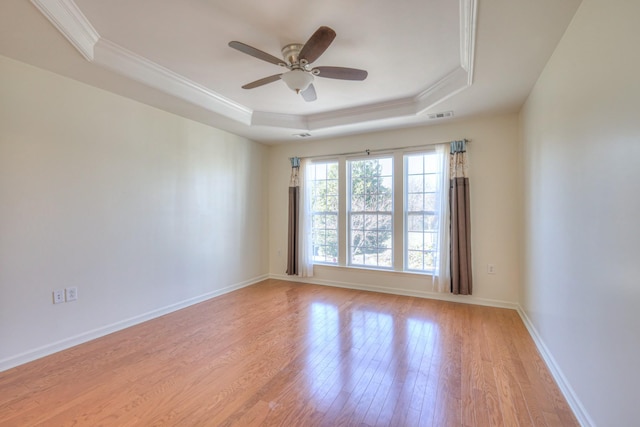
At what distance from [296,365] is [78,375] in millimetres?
1674

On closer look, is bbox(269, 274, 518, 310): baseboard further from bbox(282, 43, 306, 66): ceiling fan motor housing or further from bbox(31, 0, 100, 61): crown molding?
bbox(31, 0, 100, 61): crown molding

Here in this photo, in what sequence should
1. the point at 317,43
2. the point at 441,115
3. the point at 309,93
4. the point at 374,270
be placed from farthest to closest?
the point at 374,270
the point at 441,115
the point at 309,93
the point at 317,43

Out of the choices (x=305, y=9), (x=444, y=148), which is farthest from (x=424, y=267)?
→ (x=305, y=9)

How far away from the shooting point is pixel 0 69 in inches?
90.0

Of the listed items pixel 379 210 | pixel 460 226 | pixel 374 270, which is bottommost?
pixel 374 270

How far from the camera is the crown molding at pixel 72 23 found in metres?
1.84

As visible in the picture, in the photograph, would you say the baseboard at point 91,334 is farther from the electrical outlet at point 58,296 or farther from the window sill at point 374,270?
the window sill at point 374,270

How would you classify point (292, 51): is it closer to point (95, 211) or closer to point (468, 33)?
point (468, 33)

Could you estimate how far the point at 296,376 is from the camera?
7.25ft

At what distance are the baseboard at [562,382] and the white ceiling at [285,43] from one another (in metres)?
2.38

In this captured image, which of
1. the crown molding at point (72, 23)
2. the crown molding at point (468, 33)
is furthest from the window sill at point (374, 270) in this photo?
the crown molding at point (72, 23)

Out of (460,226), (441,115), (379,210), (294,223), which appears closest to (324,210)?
(294,223)

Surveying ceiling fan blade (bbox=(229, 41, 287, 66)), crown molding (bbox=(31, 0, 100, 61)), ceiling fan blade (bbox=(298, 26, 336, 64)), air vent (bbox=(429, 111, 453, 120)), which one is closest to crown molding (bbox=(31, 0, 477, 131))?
crown molding (bbox=(31, 0, 100, 61))

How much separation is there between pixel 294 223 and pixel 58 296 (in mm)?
3168
